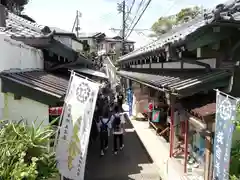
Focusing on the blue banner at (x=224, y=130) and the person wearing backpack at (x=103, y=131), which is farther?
the person wearing backpack at (x=103, y=131)

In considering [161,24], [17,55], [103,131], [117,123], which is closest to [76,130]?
[17,55]

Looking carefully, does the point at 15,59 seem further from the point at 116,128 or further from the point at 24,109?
the point at 116,128

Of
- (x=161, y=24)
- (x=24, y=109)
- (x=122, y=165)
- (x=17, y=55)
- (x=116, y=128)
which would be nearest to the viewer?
(x=24, y=109)

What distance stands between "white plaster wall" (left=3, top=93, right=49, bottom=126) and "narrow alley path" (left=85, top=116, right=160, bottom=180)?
434cm

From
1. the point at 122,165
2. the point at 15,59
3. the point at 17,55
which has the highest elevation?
the point at 17,55

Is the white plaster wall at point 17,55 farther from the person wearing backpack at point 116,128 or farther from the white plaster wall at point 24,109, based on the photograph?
the person wearing backpack at point 116,128

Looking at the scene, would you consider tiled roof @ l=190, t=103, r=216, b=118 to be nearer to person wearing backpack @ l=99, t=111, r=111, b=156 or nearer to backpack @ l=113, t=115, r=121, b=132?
backpack @ l=113, t=115, r=121, b=132

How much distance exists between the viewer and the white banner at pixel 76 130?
20.0 ft

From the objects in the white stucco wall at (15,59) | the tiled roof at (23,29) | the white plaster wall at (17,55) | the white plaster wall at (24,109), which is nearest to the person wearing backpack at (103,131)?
the white plaster wall at (17,55)

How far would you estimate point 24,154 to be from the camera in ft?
16.0

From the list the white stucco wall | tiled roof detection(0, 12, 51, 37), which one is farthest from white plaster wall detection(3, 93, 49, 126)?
tiled roof detection(0, 12, 51, 37)

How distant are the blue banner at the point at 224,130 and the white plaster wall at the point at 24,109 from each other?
13.4 feet

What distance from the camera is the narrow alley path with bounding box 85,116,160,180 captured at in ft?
33.4

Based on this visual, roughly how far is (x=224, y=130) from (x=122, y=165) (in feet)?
21.7
